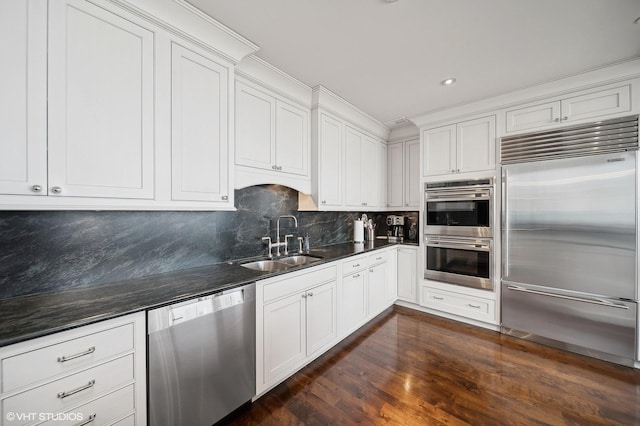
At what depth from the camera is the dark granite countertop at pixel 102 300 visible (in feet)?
3.16

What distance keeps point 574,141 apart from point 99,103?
3839 millimetres

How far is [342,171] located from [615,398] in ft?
9.69

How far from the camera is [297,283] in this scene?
1.99 m

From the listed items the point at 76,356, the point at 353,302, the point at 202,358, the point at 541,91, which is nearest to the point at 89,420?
the point at 76,356

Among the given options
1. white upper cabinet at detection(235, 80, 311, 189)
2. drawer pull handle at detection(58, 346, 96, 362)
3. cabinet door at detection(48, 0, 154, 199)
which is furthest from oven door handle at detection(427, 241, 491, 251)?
drawer pull handle at detection(58, 346, 96, 362)

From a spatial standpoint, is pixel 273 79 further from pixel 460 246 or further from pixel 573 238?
pixel 573 238

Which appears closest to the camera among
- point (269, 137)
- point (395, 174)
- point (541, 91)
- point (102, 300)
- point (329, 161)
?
point (102, 300)

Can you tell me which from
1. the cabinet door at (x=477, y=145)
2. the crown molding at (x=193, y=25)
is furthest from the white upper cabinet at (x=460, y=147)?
the crown molding at (x=193, y=25)

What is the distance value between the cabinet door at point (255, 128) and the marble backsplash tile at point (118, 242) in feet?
1.21

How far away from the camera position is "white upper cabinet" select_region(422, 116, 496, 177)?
113 inches

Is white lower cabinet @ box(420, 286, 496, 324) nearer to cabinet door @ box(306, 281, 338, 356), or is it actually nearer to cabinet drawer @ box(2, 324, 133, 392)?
cabinet door @ box(306, 281, 338, 356)

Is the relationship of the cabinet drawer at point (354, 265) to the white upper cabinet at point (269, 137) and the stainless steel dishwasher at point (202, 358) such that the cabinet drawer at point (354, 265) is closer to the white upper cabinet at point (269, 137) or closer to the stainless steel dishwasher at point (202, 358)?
the white upper cabinet at point (269, 137)

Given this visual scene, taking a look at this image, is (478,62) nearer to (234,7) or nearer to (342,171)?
(342,171)

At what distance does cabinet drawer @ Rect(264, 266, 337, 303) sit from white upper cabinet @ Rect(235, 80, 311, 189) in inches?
34.3
